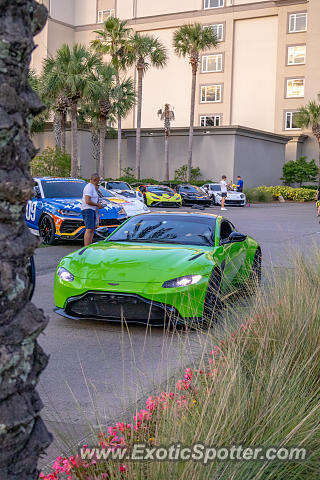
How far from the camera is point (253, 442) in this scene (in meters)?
2.74

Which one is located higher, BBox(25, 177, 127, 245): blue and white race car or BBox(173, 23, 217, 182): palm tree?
BBox(173, 23, 217, 182): palm tree

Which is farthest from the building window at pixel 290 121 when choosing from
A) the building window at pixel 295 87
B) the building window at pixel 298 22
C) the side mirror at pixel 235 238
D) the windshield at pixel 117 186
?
the side mirror at pixel 235 238

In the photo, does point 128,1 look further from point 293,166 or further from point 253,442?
point 253,442

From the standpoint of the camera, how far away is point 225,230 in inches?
349

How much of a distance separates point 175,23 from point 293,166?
21384 mm

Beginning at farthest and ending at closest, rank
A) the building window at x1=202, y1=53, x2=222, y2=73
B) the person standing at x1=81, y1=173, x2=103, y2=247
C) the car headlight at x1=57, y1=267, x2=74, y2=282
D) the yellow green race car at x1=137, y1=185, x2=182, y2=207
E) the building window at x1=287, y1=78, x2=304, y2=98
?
the building window at x1=202, y1=53, x2=222, y2=73
the building window at x1=287, y1=78, x2=304, y2=98
the yellow green race car at x1=137, y1=185, x2=182, y2=207
the person standing at x1=81, y1=173, x2=103, y2=247
the car headlight at x1=57, y1=267, x2=74, y2=282

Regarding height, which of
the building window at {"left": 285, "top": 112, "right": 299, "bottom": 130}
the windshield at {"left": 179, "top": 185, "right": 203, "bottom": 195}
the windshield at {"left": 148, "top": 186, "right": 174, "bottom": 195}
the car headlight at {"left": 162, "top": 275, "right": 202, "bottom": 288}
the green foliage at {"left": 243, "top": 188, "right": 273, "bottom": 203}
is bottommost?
the green foliage at {"left": 243, "top": 188, "right": 273, "bottom": 203}

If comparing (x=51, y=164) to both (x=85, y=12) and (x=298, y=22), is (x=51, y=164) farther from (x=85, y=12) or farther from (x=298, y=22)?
(x=85, y=12)

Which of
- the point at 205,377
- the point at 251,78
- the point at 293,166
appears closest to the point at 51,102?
the point at 293,166

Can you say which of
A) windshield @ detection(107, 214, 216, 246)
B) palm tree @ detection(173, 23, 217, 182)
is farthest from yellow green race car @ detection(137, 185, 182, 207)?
windshield @ detection(107, 214, 216, 246)

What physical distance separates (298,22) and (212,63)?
912cm

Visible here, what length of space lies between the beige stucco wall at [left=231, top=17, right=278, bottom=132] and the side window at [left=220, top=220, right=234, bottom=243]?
2007 inches

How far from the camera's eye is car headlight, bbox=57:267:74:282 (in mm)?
7141

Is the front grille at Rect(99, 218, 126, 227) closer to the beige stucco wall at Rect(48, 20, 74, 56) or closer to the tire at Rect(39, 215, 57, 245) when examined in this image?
the tire at Rect(39, 215, 57, 245)
